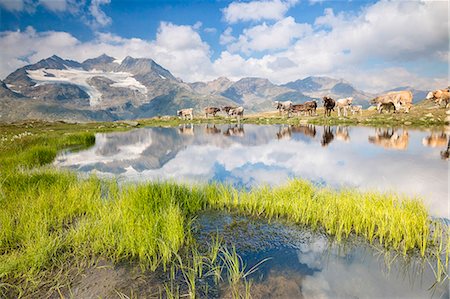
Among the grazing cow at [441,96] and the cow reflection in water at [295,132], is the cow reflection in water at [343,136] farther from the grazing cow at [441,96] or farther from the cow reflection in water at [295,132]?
the grazing cow at [441,96]

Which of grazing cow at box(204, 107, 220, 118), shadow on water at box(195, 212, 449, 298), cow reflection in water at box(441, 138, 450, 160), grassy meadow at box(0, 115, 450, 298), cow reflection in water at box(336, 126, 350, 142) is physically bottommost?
shadow on water at box(195, 212, 449, 298)

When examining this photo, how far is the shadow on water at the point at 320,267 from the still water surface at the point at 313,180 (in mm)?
20

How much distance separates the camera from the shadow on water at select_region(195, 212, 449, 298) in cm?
526

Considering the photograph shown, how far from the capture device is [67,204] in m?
9.34

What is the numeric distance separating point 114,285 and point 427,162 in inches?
712

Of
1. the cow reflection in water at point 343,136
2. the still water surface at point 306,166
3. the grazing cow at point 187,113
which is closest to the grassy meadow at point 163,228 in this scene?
the still water surface at point 306,166

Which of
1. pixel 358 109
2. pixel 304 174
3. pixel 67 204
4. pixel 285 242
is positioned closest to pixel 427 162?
pixel 304 174

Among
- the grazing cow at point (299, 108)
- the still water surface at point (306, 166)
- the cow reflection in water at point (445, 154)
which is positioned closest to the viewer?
the still water surface at point (306, 166)

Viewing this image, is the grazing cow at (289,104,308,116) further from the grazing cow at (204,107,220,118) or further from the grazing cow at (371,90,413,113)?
A: the grazing cow at (204,107,220,118)

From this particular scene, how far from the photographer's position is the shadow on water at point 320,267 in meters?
5.26

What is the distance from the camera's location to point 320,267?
6.12 meters

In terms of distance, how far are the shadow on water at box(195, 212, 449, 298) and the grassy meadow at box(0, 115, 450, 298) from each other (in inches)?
14.8

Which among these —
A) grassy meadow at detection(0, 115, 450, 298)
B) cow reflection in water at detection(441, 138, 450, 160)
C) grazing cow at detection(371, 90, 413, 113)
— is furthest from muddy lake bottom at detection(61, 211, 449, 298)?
grazing cow at detection(371, 90, 413, 113)

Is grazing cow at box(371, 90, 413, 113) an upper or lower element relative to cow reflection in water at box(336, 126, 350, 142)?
upper
